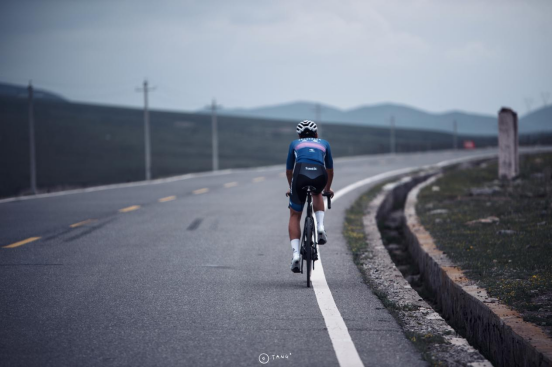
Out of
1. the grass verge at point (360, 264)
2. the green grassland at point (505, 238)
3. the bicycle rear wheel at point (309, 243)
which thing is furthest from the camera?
the bicycle rear wheel at point (309, 243)

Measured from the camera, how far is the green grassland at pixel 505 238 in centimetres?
660

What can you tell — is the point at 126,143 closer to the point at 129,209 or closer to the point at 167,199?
the point at 167,199

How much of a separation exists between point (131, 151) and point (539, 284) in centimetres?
8926

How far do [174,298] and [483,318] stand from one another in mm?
3064

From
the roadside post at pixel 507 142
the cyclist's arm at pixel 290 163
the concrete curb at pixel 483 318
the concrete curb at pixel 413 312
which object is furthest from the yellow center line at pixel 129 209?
the roadside post at pixel 507 142

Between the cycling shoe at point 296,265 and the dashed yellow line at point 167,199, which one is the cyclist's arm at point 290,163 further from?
the dashed yellow line at point 167,199

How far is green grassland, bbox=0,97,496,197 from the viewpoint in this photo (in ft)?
206

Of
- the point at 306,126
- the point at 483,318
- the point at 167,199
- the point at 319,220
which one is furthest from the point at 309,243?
the point at 167,199

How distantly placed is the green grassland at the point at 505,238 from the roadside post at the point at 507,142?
8.74 ft

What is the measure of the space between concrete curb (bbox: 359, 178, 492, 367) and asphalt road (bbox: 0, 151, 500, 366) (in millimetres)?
187

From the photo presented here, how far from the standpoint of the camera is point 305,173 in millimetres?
7711

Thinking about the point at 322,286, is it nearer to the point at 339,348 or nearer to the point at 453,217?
the point at 339,348

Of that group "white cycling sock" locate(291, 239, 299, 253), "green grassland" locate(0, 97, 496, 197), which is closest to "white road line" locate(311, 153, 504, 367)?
"white cycling sock" locate(291, 239, 299, 253)

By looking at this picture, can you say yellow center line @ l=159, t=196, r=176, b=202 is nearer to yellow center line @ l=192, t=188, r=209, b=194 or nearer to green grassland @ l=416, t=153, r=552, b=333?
yellow center line @ l=192, t=188, r=209, b=194
